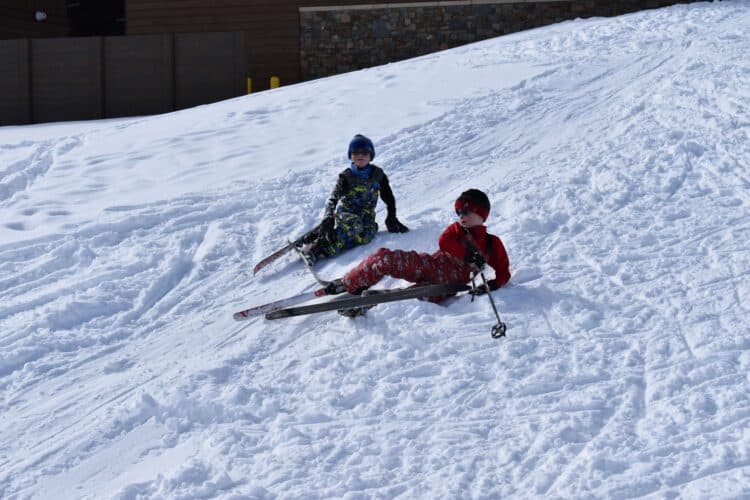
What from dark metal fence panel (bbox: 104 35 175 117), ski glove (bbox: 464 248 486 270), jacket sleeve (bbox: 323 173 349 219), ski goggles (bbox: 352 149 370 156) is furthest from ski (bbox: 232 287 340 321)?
dark metal fence panel (bbox: 104 35 175 117)

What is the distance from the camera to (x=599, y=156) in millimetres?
8438

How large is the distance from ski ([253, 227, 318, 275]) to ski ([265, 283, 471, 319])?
49.4 inches

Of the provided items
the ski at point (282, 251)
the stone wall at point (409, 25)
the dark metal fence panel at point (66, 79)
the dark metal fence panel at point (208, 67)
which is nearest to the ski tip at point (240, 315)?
the ski at point (282, 251)

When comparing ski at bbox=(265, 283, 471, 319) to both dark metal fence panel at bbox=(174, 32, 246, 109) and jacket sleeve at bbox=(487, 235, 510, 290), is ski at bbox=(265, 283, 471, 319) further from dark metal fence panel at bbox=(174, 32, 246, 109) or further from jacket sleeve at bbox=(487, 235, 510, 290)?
dark metal fence panel at bbox=(174, 32, 246, 109)

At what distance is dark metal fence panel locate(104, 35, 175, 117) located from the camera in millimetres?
16531

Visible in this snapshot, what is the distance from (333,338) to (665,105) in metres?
6.26

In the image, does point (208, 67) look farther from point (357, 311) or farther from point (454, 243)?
point (357, 311)

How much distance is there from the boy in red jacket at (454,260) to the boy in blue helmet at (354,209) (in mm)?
1385

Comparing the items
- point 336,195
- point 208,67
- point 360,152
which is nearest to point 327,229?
point 336,195

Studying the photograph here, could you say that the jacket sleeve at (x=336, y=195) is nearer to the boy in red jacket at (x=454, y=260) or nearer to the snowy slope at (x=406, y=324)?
the snowy slope at (x=406, y=324)

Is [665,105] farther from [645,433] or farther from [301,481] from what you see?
[301,481]

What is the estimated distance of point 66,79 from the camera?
1717cm

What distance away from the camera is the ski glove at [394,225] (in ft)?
23.5

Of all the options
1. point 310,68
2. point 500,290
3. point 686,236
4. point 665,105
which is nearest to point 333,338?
point 500,290
